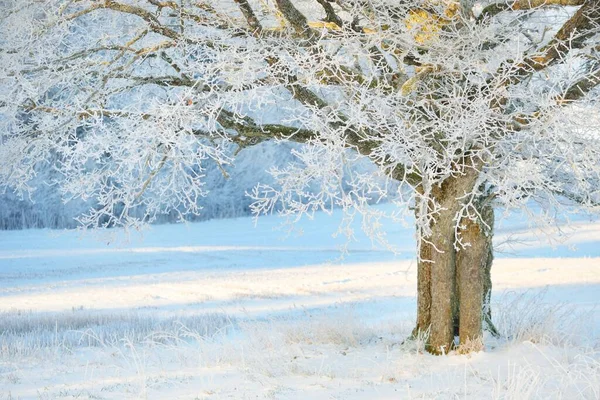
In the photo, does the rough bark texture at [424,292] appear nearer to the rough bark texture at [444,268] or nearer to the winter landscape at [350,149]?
the winter landscape at [350,149]

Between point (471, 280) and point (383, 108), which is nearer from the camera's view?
point (383, 108)

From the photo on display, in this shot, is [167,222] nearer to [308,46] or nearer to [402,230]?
[402,230]

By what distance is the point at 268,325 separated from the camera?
448 inches

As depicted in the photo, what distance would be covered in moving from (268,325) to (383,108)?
19.0ft

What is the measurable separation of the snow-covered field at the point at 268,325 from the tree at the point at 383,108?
0.84 meters

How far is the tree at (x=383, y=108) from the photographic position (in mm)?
6410

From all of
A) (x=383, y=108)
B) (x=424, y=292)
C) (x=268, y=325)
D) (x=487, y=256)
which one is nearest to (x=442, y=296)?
(x=424, y=292)

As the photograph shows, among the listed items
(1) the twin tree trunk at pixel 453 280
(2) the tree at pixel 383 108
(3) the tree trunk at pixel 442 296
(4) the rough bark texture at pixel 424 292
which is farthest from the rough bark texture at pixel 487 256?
(4) the rough bark texture at pixel 424 292

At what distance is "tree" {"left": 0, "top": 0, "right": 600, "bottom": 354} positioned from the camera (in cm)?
641

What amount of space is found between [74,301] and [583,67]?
1199 cm

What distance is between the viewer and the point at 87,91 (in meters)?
8.86

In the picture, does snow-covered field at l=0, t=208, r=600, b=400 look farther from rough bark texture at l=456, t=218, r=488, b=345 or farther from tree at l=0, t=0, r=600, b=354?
tree at l=0, t=0, r=600, b=354

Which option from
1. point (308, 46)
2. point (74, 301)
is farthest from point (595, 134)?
point (74, 301)

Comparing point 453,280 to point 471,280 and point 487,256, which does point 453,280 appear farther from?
point 487,256
